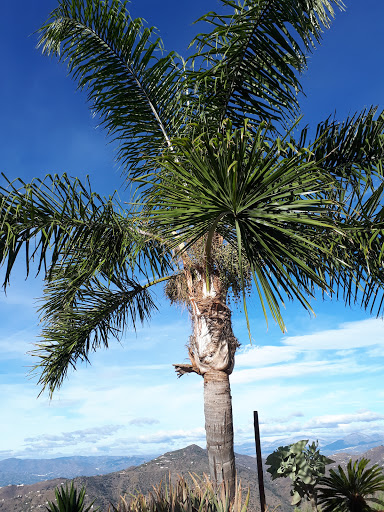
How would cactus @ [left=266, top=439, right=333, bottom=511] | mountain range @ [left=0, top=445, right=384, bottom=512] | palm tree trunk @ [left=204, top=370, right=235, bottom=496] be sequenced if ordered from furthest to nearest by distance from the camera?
1. mountain range @ [left=0, top=445, right=384, bottom=512]
2. cactus @ [left=266, top=439, right=333, bottom=511]
3. palm tree trunk @ [left=204, top=370, right=235, bottom=496]

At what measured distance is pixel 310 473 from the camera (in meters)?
7.22

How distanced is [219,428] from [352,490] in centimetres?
313

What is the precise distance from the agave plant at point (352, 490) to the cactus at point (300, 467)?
287 mm

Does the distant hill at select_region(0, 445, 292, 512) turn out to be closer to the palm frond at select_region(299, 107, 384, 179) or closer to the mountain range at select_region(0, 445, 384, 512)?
the mountain range at select_region(0, 445, 384, 512)

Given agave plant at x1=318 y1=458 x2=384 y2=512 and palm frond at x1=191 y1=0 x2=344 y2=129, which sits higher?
palm frond at x1=191 y1=0 x2=344 y2=129

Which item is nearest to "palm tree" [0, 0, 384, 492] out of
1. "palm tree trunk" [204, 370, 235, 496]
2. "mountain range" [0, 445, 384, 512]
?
"palm tree trunk" [204, 370, 235, 496]

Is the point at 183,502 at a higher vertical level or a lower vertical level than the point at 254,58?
lower

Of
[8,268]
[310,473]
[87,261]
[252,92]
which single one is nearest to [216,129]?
[252,92]

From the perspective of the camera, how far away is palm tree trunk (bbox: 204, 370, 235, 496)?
6008 millimetres

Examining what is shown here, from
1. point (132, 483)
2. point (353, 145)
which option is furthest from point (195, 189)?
point (132, 483)

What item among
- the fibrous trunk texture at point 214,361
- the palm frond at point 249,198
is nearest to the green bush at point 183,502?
the fibrous trunk texture at point 214,361

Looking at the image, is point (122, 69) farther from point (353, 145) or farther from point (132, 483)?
point (132, 483)

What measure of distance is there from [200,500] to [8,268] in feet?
11.7

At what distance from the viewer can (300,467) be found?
23.7 feet
